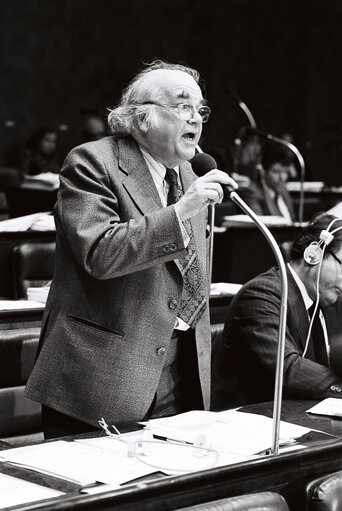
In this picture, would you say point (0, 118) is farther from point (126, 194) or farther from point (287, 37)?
point (126, 194)

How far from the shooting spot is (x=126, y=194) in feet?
7.48

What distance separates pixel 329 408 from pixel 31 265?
1.90 metres

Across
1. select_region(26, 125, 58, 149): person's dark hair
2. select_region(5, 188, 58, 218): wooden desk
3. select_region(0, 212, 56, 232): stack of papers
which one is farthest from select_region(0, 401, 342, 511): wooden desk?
select_region(26, 125, 58, 149): person's dark hair

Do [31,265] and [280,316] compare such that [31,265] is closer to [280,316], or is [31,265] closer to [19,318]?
[19,318]

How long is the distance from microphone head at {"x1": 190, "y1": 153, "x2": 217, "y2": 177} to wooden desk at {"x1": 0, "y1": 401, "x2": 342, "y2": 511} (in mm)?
619

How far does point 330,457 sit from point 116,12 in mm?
9509

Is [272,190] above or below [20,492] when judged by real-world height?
above

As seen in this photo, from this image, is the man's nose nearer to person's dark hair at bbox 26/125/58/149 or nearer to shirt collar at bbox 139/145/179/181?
shirt collar at bbox 139/145/179/181

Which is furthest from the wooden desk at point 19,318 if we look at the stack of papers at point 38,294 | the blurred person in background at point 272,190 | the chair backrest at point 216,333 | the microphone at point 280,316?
the blurred person in background at point 272,190

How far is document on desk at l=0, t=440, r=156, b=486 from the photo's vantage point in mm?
1710

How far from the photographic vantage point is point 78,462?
5.93ft

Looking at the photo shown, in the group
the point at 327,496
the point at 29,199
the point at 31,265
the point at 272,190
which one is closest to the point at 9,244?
the point at 31,265

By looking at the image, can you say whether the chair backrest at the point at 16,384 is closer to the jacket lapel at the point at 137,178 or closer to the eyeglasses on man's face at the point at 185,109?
the jacket lapel at the point at 137,178

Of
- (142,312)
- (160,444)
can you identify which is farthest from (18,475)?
(142,312)
